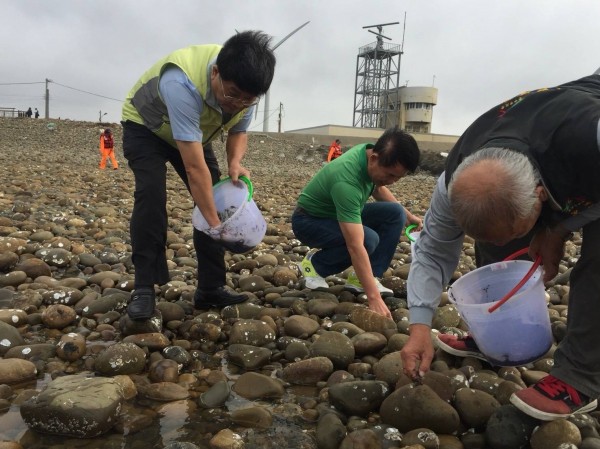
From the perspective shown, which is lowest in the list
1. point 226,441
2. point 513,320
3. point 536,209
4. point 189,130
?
point 226,441

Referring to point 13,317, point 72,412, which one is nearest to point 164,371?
point 72,412

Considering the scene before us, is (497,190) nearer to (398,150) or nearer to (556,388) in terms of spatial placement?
(556,388)

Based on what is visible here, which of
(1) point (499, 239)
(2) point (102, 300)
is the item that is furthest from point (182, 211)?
(1) point (499, 239)

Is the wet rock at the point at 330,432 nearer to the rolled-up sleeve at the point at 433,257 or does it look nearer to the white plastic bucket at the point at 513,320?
the rolled-up sleeve at the point at 433,257

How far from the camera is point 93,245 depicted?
4254 millimetres

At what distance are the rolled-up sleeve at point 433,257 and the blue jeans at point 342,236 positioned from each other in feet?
4.55

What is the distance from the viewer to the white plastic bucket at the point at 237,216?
257 centimetres

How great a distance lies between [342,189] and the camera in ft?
9.84

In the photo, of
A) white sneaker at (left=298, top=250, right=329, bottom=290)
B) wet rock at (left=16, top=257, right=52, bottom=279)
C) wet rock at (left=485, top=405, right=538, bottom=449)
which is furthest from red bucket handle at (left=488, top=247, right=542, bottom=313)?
wet rock at (left=16, top=257, right=52, bottom=279)

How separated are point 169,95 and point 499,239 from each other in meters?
1.58

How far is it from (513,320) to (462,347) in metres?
0.49

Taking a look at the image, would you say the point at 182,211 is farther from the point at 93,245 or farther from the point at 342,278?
the point at 342,278

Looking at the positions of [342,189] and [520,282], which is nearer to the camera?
[520,282]

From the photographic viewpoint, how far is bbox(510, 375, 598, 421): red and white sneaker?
173 centimetres
